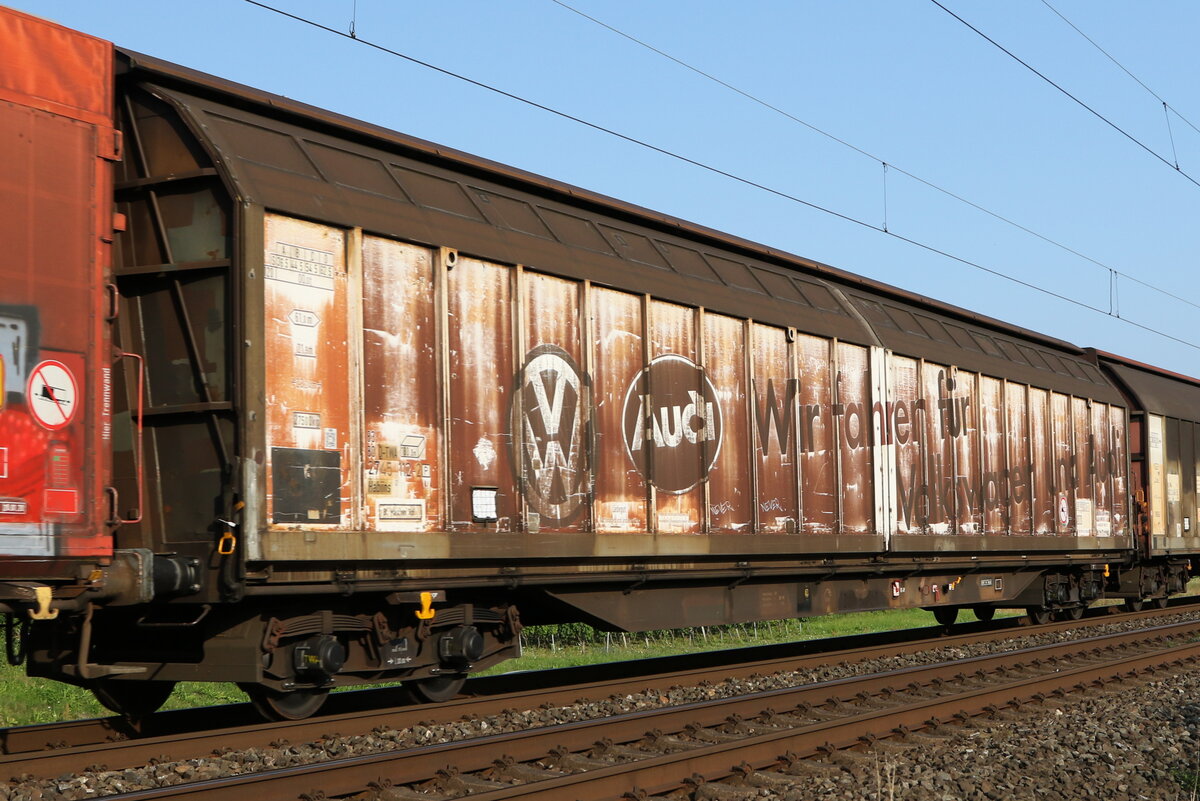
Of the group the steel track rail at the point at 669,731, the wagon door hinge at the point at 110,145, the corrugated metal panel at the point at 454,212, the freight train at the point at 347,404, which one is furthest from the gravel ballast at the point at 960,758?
the wagon door hinge at the point at 110,145

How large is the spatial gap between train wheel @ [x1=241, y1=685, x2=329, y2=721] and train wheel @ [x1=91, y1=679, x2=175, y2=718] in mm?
736

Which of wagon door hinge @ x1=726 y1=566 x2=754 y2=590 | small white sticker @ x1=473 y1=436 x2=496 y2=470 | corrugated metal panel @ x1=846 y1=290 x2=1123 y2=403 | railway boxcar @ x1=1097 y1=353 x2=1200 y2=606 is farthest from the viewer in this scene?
railway boxcar @ x1=1097 y1=353 x2=1200 y2=606

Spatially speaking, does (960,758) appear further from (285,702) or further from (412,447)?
(285,702)

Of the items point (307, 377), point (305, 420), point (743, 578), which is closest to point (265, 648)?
point (305, 420)

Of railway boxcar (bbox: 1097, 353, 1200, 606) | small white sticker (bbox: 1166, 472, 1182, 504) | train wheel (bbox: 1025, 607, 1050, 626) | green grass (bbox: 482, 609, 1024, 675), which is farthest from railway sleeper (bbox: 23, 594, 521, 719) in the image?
small white sticker (bbox: 1166, 472, 1182, 504)

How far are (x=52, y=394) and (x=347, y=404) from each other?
2.04 metres

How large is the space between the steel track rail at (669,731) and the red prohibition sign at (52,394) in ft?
7.52

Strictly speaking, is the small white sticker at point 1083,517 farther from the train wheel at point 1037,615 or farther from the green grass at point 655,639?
the green grass at point 655,639

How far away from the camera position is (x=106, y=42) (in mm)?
7898

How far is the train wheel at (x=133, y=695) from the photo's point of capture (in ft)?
29.9

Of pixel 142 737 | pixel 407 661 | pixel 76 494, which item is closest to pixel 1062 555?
pixel 407 661

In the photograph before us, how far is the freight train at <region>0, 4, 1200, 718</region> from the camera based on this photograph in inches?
290

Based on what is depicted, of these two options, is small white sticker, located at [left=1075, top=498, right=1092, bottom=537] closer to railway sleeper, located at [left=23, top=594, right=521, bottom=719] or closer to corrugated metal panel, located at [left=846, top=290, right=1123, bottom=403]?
corrugated metal panel, located at [left=846, top=290, right=1123, bottom=403]

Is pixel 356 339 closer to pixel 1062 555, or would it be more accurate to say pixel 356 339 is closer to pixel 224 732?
pixel 224 732
